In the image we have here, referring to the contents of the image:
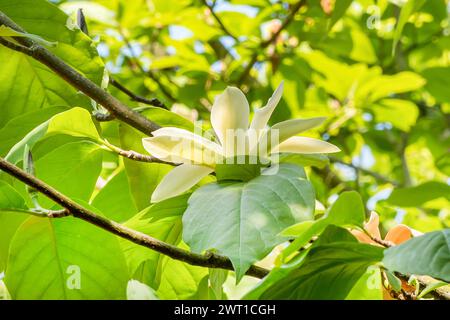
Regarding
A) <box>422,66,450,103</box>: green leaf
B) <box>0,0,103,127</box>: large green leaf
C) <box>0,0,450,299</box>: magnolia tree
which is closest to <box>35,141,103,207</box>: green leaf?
<box>0,0,450,299</box>: magnolia tree

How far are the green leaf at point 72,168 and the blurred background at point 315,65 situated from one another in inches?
33.5

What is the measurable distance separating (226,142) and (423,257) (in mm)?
250

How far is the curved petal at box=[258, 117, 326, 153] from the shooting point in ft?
2.03

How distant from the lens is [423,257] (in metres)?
0.44

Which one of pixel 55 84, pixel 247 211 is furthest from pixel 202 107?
pixel 247 211

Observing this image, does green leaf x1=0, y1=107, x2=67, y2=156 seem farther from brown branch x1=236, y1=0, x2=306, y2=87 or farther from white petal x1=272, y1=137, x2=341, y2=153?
brown branch x1=236, y1=0, x2=306, y2=87

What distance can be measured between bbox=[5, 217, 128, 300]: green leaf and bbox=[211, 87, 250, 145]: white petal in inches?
5.5

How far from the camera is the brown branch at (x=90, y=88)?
0.71m

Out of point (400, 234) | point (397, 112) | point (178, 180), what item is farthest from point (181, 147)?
point (397, 112)

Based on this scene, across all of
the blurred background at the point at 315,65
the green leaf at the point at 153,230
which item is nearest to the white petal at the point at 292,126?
the green leaf at the point at 153,230

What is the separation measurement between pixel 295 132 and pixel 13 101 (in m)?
0.37

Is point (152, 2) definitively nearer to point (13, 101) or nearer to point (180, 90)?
point (180, 90)

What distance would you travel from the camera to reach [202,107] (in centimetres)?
192
